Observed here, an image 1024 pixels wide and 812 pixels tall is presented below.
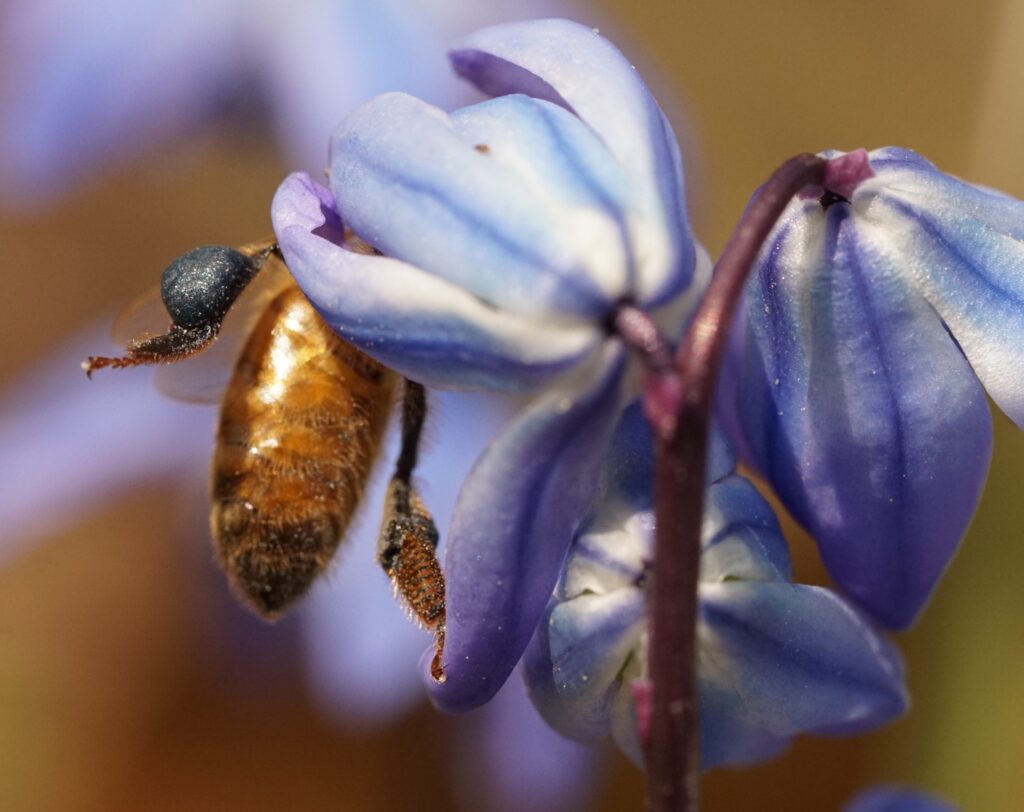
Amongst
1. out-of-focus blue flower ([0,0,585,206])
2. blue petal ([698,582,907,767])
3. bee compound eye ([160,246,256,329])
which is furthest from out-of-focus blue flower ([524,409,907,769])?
out-of-focus blue flower ([0,0,585,206])

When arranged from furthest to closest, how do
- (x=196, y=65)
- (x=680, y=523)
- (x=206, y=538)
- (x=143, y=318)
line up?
(x=206, y=538)
(x=196, y=65)
(x=143, y=318)
(x=680, y=523)

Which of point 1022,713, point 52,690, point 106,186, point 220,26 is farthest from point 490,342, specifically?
point 106,186

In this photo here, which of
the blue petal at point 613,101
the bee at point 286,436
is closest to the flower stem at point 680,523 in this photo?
the blue petal at point 613,101

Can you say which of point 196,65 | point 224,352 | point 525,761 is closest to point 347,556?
point 525,761

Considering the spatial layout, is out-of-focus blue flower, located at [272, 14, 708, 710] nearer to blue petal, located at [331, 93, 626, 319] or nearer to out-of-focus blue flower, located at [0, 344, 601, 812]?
blue petal, located at [331, 93, 626, 319]

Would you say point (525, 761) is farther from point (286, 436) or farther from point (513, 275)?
point (513, 275)

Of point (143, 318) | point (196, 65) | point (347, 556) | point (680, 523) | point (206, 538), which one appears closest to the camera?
point (680, 523)
